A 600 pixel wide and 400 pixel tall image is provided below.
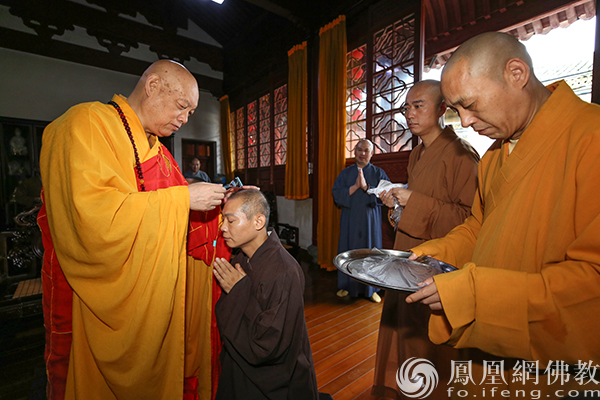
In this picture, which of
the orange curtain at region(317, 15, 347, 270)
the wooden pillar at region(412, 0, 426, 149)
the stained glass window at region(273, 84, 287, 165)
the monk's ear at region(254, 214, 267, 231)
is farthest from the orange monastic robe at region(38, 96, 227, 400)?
the stained glass window at region(273, 84, 287, 165)

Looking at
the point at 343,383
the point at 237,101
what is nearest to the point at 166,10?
the point at 237,101

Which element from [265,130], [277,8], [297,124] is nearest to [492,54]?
[297,124]

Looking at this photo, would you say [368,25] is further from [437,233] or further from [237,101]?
[237,101]

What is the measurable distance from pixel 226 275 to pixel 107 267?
46 centimetres

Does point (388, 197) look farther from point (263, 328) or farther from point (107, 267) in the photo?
point (107, 267)

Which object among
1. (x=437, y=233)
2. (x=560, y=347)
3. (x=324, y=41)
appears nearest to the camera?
(x=560, y=347)

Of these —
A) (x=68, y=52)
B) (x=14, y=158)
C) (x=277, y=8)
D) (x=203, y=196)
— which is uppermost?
(x=68, y=52)

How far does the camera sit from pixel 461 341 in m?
0.76

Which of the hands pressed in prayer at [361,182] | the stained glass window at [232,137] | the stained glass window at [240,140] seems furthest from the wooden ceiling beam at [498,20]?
the stained glass window at [232,137]

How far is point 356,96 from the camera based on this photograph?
401 centimetres

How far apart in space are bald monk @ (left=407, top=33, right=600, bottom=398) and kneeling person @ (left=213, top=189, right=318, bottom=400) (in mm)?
609

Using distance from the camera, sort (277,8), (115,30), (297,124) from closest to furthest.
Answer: (277,8) → (297,124) → (115,30)

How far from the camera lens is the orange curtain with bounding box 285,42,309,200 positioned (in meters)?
4.76

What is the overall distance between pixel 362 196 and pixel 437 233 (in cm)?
180
